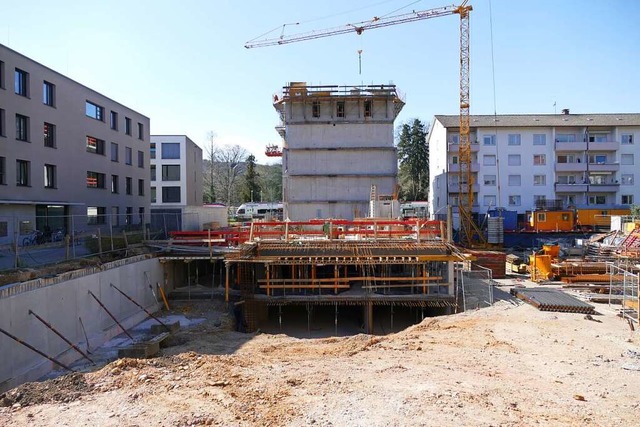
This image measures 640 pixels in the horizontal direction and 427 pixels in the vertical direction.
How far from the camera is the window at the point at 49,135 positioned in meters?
27.2

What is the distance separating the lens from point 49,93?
1086 inches

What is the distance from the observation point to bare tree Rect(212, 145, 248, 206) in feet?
243

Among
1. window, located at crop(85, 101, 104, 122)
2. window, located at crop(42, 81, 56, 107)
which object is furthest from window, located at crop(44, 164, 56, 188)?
window, located at crop(85, 101, 104, 122)

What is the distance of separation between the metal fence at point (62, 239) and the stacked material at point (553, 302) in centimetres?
1553

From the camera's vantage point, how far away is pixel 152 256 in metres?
20.3

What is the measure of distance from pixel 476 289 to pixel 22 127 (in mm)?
→ 25863

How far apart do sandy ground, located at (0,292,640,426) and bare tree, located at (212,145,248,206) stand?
209 feet

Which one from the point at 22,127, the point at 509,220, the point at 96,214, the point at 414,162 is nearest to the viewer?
the point at 22,127

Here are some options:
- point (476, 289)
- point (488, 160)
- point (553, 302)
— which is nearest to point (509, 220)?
point (488, 160)

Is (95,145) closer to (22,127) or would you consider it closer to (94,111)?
(94,111)

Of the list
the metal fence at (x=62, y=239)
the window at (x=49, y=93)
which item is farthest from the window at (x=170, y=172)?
the window at (x=49, y=93)

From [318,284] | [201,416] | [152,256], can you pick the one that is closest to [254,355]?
[201,416]

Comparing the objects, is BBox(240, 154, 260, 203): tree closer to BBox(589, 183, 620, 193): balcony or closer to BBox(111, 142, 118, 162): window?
BBox(111, 142, 118, 162): window

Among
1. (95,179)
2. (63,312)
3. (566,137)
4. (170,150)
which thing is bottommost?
(63,312)
